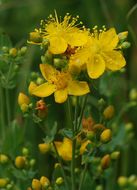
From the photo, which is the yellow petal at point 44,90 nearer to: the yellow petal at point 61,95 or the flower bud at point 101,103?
the yellow petal at point 61,95

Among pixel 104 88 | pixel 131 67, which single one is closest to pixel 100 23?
pixel 131 67

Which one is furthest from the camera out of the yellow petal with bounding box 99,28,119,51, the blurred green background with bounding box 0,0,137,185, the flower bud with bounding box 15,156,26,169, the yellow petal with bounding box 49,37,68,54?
the blurred green background with bounding box 0,0,137,185

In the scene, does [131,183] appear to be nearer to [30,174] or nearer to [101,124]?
[101,124]

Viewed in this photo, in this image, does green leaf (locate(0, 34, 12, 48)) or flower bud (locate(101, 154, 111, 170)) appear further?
green leaf (locate(0, 34, 12, 48))

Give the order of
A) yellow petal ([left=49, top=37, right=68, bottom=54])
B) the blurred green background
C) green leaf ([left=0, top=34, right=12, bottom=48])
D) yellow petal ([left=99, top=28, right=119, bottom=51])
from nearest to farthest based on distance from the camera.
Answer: yellow petal ([left=49, top=37, right=68, bottom=54]) → yellow petal ([left=99, top=28, right=119, bottom=51]) → green leaf ([left=0, top=34, right=12, bottom=48]) → the blurred green background

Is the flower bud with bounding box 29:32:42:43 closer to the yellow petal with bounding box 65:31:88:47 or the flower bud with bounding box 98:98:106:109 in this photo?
the yellow petal with bounding box 65:31:88:47

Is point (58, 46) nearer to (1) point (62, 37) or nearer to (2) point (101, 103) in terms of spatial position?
(1) point (62, 37)

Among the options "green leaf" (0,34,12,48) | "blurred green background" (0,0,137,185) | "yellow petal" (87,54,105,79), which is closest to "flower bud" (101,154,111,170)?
"yellow petal" (87,54,105,79)
